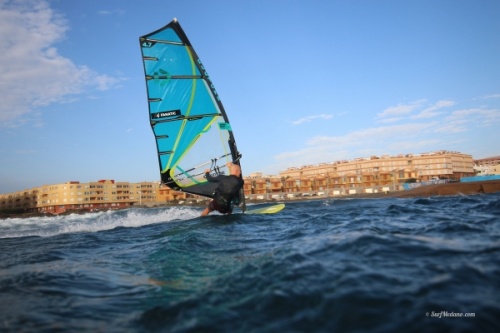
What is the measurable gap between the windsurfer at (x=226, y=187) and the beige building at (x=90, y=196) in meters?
81.5

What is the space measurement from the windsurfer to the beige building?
81490 mm

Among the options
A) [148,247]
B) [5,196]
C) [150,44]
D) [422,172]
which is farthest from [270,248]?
[5,196]

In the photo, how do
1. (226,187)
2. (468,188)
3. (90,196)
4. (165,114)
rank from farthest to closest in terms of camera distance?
(90,196) → (468,188) → (165,114) → (226,187)

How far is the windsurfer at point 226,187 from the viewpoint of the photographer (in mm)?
10141

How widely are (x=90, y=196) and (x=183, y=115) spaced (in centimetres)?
10130

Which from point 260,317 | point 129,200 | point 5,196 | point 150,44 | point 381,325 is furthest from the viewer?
point 5,196

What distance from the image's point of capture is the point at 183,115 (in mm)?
11008

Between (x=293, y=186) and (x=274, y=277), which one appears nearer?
(x=274, y=277)

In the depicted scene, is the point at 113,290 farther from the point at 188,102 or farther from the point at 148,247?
the point at 188,102

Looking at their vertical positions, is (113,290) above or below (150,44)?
below

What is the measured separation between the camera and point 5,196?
12350 cm

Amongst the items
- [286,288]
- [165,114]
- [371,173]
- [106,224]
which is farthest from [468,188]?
[371,173]

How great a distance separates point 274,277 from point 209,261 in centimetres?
155

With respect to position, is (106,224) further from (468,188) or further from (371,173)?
(371,173)
